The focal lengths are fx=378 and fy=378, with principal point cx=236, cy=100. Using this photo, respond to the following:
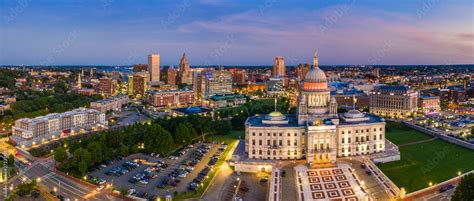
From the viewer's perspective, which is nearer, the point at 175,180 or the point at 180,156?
the point at 175,180

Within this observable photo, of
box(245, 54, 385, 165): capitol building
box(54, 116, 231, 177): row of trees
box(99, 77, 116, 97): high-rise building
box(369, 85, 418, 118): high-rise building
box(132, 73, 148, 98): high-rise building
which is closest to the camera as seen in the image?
box(245, 54, 385, 165): capitol building

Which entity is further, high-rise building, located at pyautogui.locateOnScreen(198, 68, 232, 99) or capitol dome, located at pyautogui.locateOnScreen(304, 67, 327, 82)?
high-rise building, located at pyautogui.locateOnScreen(198, 68, 232, 99)

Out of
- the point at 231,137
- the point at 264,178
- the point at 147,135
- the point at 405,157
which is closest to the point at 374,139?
the point at 405,157

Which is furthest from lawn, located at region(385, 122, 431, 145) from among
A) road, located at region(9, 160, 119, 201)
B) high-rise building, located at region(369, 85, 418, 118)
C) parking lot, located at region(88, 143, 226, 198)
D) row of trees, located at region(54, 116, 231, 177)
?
road, located at region(9, 160, 119, 201)

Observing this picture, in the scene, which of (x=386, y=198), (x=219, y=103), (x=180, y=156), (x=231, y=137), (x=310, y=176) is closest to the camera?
(x=386, y=198)

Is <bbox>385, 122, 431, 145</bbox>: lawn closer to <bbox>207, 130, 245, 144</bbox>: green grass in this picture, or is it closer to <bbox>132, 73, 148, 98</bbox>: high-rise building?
<bbox>207, 130, 245, 144</bbox>: green grass

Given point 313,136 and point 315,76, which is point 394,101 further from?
point 313,136

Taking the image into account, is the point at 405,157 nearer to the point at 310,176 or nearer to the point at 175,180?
the point at 310,176
